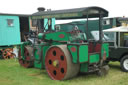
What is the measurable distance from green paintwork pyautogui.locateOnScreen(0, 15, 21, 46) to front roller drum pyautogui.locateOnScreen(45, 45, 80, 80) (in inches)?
225

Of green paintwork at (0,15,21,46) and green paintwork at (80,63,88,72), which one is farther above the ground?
green paintwork at (0,15,21,46)

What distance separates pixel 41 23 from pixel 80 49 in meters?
2.45

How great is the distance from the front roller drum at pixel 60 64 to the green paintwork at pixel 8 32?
571 cm

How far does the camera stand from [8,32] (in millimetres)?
11055

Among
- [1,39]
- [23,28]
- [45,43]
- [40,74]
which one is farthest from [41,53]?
[23,28]

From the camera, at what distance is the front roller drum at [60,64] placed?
527 centimetres

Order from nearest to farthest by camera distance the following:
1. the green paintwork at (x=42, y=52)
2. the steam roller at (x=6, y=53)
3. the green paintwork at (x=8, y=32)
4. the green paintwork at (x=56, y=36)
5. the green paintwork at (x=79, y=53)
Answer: the green paintwork at (x=79, y=53)
the green paintwork at (x=56, y=36)
the green paintwork at (x=42, y=52)
the steam roller at (x=6, y=53)
the green paintwork at (x=8, y=32)

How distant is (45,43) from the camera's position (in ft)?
21.3

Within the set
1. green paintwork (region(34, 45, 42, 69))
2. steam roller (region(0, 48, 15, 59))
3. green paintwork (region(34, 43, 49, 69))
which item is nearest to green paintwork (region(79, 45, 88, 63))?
green paintwork (region(34, 43, 49, 69))

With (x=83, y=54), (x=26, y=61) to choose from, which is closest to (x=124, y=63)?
(x=83, y=54)

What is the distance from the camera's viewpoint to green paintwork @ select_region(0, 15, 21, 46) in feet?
35.2

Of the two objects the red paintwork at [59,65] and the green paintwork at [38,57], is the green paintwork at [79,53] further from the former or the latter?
the green paintwork at [38,57]

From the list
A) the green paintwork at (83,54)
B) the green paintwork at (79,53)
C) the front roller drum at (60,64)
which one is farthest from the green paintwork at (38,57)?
the green paintwork at (83,54)

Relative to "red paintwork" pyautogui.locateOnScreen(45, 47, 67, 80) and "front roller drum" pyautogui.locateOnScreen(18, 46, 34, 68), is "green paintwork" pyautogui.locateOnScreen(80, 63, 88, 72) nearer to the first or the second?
"red paintwork" pyautogui.locateOnScreen(45, 47, 67, 80)
